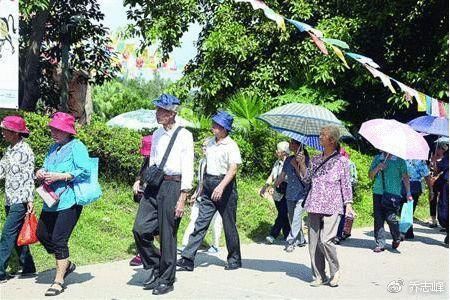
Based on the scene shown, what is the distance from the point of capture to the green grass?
26.8 ft

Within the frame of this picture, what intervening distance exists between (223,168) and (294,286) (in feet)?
5.39

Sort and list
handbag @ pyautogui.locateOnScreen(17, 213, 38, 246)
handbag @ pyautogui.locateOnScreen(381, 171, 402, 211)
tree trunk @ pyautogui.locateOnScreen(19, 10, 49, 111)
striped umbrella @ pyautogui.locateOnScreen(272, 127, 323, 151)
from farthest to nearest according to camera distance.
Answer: tree trunk @ pyautogui.locateOnScreen(19, 10, 49, 111) < handbag @ pyautogui.locateOnScreen(381, 171, 402, 211) < striped umbrella @ pyautogui.locateOnScreen(272, 127, 323, 151) < handbag @ pyautogui.locateOnScreen(17, 213, 38, 246)

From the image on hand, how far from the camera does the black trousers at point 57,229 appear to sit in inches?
251

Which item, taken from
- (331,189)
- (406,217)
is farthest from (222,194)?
(406,217)

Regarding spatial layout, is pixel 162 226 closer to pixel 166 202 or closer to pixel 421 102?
pixel 166 202

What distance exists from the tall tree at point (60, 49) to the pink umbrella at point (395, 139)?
823 centimetres

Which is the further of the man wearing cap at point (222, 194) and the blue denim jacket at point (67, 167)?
the man wearing cap at point (222, 194)

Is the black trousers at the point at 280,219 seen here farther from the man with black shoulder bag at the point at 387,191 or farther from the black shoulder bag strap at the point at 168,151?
the black shoulder bag strap at the point at 168,151

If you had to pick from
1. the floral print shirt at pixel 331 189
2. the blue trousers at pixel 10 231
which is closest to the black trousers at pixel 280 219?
→ the floral print shirt at pixel 331 189

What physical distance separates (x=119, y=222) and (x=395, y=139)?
13.4 feet

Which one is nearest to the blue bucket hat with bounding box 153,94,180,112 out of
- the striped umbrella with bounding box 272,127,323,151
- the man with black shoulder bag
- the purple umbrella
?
the striped umbrella with bounding box 272,127,323,151

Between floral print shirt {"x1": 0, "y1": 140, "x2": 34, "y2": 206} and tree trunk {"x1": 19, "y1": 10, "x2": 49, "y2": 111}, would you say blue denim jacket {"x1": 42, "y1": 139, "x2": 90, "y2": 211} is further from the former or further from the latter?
tree trunk {"x1": 19, "y1": 10, "x2": 49, "y2": 111}

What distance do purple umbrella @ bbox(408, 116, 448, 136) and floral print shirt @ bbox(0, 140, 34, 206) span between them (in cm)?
614

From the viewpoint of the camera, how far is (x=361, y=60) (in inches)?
264
